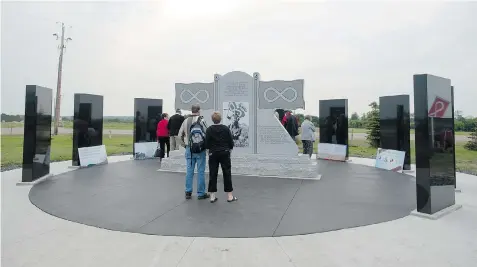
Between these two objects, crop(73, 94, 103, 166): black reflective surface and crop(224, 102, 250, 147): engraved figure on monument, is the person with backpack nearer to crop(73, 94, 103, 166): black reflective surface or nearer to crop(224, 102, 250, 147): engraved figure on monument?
crop(224, 102, 250, 147): engraved figure on monument

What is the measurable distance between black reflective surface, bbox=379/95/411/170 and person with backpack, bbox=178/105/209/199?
245 inches

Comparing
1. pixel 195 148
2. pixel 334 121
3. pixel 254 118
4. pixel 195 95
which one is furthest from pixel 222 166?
pixel 334 121

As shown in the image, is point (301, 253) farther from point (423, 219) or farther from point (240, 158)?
point (240, 158)

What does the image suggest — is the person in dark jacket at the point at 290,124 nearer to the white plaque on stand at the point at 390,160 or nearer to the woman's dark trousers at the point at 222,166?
the white plaque on stand at the point at 390,160

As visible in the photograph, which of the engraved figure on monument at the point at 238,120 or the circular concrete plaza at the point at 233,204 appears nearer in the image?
the circular concrete plaza at the point at 233,204

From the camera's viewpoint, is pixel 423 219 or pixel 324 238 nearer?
pixel 324 238

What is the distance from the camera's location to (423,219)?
12.9ft

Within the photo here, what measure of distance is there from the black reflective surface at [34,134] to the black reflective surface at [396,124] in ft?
30.2

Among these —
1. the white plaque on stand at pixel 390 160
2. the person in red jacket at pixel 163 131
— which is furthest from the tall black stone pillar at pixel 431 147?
the person in red jacket at pixel 163 131

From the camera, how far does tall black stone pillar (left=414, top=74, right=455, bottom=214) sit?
4082 millimetres

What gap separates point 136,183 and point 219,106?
10.1ft

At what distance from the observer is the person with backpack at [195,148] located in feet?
16.0

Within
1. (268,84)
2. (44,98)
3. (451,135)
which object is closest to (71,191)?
(44,98)

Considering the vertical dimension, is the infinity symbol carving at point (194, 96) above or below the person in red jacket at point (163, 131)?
above
